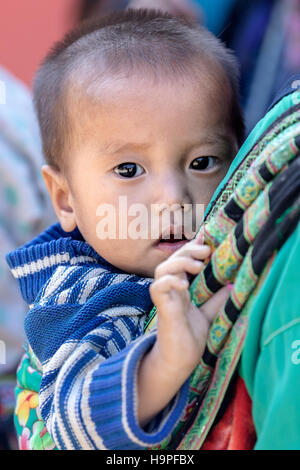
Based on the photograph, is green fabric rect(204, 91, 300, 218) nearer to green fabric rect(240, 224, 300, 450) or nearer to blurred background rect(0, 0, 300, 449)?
green fabric rect(240, 224, 300, 450)

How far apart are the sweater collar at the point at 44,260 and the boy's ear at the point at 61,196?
0.06m

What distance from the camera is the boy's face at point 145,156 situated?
1.45 m

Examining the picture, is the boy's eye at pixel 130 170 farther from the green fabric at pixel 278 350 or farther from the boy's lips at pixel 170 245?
the green fabric at pixel 278 350

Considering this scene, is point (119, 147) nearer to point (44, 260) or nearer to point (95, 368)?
point (44, 260)

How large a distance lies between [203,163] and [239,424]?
0.68m

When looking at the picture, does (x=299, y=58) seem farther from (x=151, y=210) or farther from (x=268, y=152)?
(x=268, y=152)

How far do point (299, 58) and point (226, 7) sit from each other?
0.54 metres

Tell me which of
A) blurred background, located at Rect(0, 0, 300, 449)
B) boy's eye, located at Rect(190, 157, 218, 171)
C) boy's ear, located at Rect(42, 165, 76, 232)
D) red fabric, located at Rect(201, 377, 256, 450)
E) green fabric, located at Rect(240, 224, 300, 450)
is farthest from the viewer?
blurred background, located at Rect(0, 0, 300, 449)

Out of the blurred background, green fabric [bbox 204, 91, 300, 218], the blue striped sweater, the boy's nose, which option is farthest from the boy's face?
the blurred background

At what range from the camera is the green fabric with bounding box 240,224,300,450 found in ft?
3.03

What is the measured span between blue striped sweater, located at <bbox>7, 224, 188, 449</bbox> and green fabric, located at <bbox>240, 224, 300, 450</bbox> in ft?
0.62

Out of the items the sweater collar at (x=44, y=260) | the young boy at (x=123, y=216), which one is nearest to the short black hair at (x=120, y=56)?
the young boy at (x=123, y=216)

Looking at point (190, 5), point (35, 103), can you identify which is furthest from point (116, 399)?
point (190, 5)

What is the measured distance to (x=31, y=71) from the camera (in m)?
4.20
